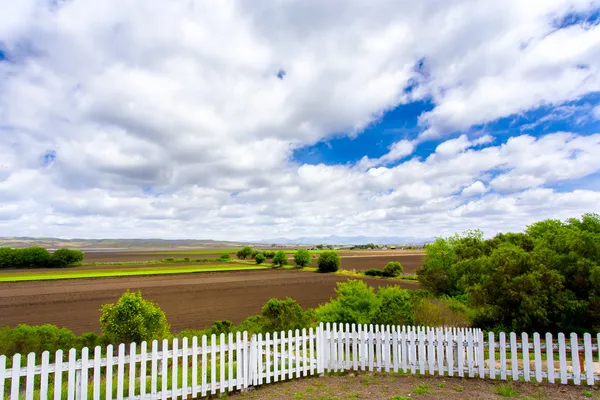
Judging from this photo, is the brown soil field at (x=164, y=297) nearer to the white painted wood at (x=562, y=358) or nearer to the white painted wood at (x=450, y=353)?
the white painted wood at (x=450, y=353)

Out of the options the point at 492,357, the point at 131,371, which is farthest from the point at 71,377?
the point at 492,357

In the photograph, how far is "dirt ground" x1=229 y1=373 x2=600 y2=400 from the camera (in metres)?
6.52

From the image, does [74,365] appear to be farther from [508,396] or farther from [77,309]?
[77,309]

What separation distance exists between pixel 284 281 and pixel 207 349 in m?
49.0

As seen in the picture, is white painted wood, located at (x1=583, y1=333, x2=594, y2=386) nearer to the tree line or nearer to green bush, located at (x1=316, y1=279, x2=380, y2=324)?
green bush, located at (x1=316, y1=279, x2=380, y2=324)

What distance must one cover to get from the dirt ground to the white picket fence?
0.20m

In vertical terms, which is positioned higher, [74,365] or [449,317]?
[74,365]

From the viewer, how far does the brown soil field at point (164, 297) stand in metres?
28.0

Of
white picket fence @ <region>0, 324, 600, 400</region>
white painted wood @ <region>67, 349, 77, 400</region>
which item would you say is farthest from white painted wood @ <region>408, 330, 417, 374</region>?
white painted wood @ <region>67, 349, 77, 400</region>

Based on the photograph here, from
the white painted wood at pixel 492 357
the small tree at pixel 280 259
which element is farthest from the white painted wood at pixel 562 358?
the small tree at pixel 280 259

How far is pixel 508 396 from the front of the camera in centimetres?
645

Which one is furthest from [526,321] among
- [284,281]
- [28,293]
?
[28,293]

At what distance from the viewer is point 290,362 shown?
25.5ft

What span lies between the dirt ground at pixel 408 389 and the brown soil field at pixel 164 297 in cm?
1895
